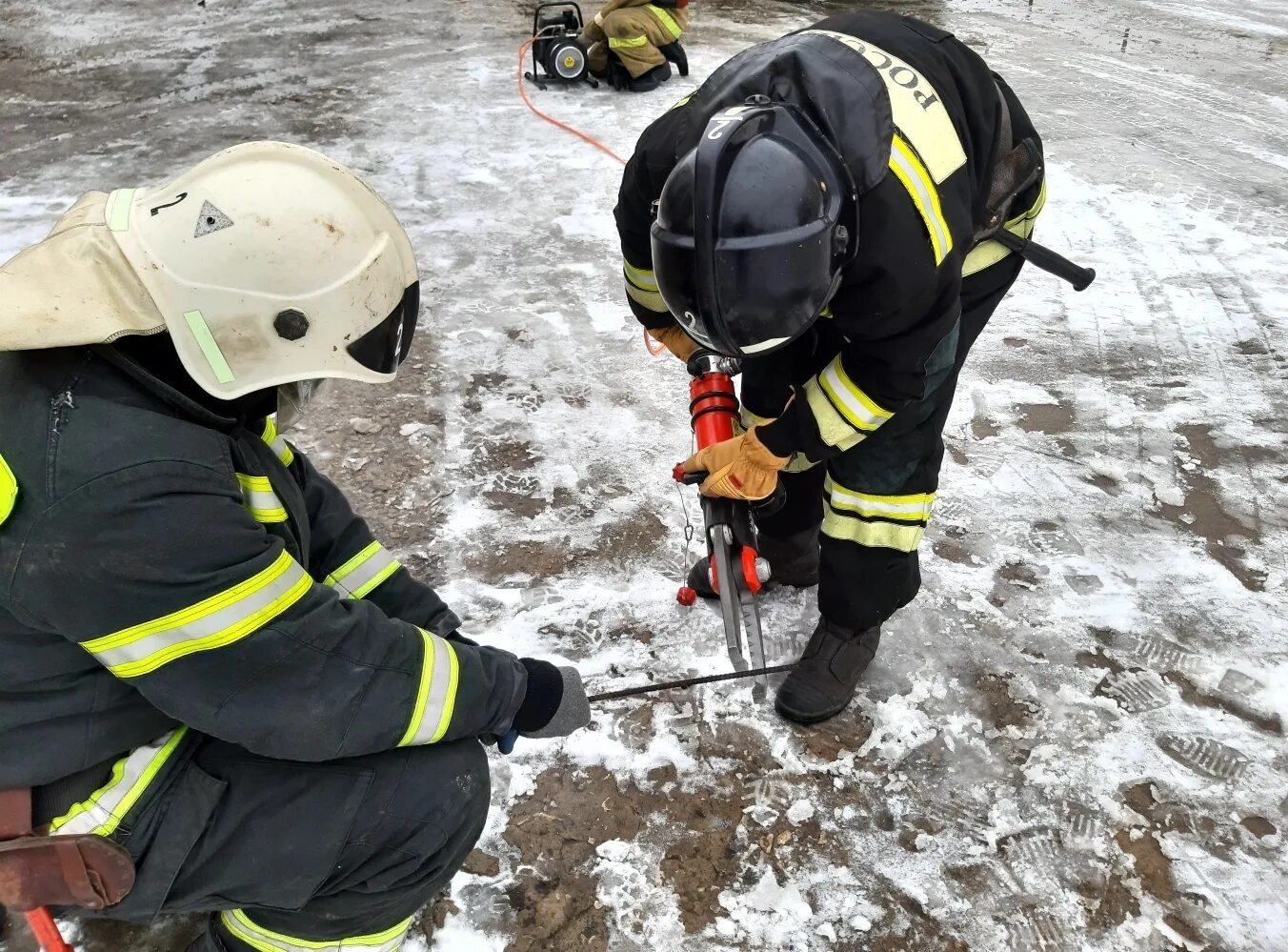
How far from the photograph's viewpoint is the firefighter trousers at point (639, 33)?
6758 mm

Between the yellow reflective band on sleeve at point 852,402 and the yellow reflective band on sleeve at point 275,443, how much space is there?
1203 mm

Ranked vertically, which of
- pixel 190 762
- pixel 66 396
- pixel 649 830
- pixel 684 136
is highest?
pixel 684 136

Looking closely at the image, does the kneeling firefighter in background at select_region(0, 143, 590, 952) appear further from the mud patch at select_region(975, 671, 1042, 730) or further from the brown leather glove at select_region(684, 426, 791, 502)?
the mud patch at select_region(975, 671, 1042, 730)

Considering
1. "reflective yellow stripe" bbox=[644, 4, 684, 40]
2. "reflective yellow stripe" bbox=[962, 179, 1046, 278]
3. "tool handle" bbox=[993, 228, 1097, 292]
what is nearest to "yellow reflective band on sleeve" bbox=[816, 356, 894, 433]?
"reflective yellow stripe" bbox=[962, 179, 1046, 278]

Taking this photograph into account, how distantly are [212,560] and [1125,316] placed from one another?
4388 mm

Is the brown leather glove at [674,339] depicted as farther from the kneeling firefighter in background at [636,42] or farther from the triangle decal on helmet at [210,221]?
the kneeling firefighter in background at [636,42]

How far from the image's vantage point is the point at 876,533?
7.64 ft

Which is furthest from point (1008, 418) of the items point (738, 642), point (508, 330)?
point (508, 330)

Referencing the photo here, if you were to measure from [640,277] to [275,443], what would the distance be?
1125 mm

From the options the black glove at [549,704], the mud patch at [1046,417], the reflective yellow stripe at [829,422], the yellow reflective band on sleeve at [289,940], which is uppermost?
the reflective yellow stripe at [829,422]

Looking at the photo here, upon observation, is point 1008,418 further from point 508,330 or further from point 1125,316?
point 508,330

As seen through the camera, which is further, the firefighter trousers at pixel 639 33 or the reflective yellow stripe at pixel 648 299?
the firefighter trousers at pixel 639 33

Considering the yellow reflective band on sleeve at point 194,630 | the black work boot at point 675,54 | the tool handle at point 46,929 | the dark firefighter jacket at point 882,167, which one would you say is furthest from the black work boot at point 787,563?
the black work boot at point 675,54

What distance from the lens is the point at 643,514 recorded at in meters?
3.24
